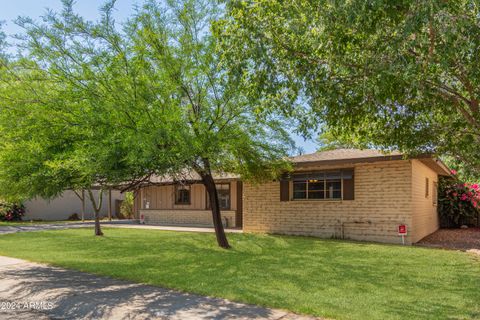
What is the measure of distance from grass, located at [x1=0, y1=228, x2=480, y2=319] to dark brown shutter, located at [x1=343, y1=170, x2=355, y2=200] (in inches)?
70.7

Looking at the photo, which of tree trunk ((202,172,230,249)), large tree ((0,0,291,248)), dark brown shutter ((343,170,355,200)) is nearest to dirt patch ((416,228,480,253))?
dark brown shutter ((343,170,355,200))

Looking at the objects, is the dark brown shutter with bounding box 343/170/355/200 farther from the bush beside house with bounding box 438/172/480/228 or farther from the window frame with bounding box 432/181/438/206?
the bush beside house with bounding box 438/172/480/228

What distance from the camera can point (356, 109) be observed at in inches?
316

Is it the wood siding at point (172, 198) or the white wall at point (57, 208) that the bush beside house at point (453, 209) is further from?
the white wall at point (57, 208)

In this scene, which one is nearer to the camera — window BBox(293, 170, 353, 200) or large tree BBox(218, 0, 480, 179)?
large tree BBox(218, 0, 480, 179)

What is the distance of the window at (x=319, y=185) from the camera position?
15.0m

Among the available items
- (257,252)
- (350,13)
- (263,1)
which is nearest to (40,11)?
(263,1)

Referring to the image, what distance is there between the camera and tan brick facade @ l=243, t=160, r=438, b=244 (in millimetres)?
13594

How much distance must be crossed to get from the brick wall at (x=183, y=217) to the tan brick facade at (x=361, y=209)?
411cm

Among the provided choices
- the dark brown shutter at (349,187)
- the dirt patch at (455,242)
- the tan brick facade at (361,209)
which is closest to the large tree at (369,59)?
the tan brick facade at (361,209)

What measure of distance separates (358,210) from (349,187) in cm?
89

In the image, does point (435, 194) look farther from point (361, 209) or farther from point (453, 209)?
point (361, 209)

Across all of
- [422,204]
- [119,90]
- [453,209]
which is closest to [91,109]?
[119,90]

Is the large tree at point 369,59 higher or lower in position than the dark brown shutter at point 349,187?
higher
